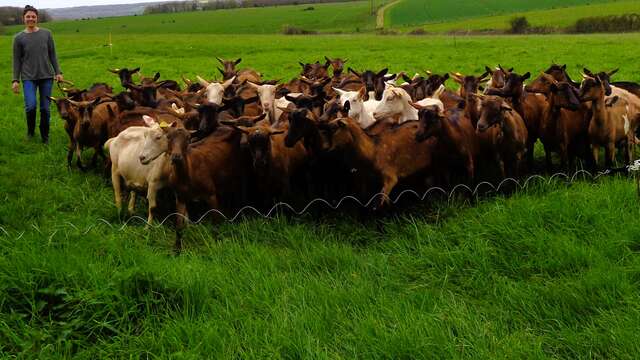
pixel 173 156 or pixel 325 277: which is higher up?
pixel 173 156

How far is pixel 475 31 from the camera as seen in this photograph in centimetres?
5316

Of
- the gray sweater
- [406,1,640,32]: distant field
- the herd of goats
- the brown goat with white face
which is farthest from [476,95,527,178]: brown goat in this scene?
[406,1,640,32]: distant field

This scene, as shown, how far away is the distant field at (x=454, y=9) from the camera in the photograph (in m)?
72.3

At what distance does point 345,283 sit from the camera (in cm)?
543

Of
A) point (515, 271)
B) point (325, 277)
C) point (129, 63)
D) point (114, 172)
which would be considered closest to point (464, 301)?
point (515, 271)

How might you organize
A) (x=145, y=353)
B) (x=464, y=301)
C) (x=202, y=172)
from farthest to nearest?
(x=202, y=172) → (x=464, y=301) → (x=145, y=353)

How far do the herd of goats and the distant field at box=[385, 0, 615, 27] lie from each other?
6137 centimetres

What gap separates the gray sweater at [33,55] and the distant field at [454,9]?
60.4m

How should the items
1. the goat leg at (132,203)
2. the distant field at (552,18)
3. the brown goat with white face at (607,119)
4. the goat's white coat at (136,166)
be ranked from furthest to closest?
1. the distant field at (552,18)
2. the brown goat with white face at (607,119)
3. the goat leg at (132,203)
4. the goat's white coat at (136,166)

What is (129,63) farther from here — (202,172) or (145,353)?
(145,353)

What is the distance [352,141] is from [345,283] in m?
2.57

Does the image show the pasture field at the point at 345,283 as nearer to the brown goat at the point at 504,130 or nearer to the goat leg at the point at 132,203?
the goat leg at the point at 132,203

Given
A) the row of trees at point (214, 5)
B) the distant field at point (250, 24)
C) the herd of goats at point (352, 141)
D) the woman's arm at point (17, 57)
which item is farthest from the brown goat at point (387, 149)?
the row of trees at point (214, 5)

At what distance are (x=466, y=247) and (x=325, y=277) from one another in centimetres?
141
